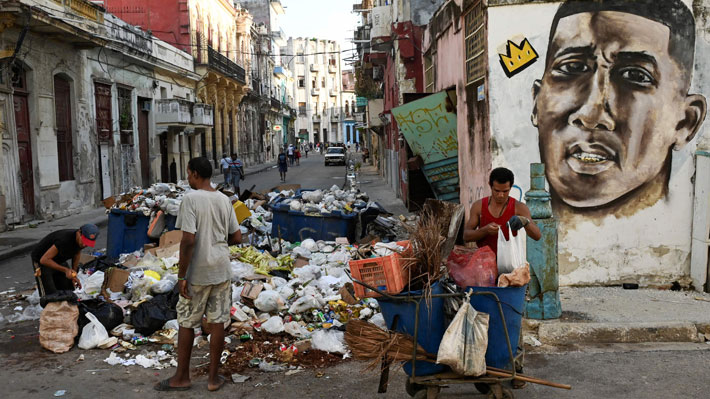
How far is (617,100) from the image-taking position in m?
7.37

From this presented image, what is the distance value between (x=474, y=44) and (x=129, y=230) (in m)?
6.02

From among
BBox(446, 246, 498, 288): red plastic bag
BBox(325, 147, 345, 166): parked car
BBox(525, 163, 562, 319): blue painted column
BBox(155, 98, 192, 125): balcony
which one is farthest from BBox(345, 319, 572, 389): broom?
BBox(325, 147, 345, 166): parked car

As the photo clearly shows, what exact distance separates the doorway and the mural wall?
12471 millimetres

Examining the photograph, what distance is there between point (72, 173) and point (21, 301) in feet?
37.0

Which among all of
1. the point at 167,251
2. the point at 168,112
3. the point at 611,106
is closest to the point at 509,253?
the point at 611,106

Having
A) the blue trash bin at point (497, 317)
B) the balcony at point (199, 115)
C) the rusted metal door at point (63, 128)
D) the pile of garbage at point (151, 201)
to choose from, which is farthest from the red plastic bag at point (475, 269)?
the balcony at point (199, 115)

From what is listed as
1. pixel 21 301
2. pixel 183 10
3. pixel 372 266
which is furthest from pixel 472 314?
pixel 183 10

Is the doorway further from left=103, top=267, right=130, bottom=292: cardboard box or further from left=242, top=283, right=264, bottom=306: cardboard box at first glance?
left=242, top=283, right=264, bottom=306: cardboard box

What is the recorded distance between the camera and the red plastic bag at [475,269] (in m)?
4.27

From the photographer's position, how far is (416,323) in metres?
3.95

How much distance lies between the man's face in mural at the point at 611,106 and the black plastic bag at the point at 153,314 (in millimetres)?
4556

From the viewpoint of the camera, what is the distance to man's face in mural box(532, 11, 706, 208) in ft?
24.1

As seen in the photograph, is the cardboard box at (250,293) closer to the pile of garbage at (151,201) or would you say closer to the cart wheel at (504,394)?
the pile of garbage at (151,201)

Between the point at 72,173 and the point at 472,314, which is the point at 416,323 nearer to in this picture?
the point at 472,314
